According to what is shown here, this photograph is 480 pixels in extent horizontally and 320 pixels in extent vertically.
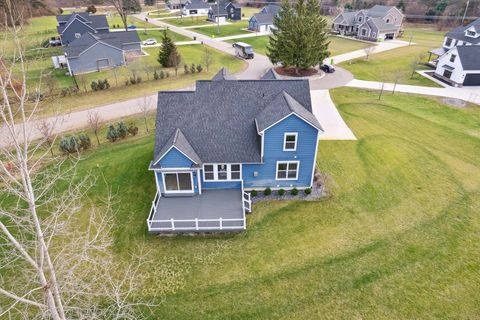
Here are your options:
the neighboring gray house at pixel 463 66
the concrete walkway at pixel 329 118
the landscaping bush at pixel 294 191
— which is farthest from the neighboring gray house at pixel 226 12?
the landscaping bush at pixel 294 191

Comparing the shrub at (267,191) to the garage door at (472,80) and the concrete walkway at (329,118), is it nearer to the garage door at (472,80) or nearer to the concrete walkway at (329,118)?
the concrete walkway at (329,118)

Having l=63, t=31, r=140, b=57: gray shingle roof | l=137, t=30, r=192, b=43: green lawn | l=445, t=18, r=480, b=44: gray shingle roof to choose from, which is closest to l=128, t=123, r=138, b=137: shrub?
l=63, t=31, r=140, b=57: gray shingle roof

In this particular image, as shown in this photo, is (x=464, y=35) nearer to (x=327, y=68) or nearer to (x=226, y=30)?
(x=327, y=68)

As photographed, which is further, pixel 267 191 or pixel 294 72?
pixel 294 72

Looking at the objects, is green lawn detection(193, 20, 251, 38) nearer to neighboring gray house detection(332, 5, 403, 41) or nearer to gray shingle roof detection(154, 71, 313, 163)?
neighboring gray house detection(332, 5, 403, 41)

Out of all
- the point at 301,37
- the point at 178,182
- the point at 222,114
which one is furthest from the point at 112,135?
the point at 301,37

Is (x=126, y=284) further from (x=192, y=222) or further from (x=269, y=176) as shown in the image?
(x=269, y=176)
